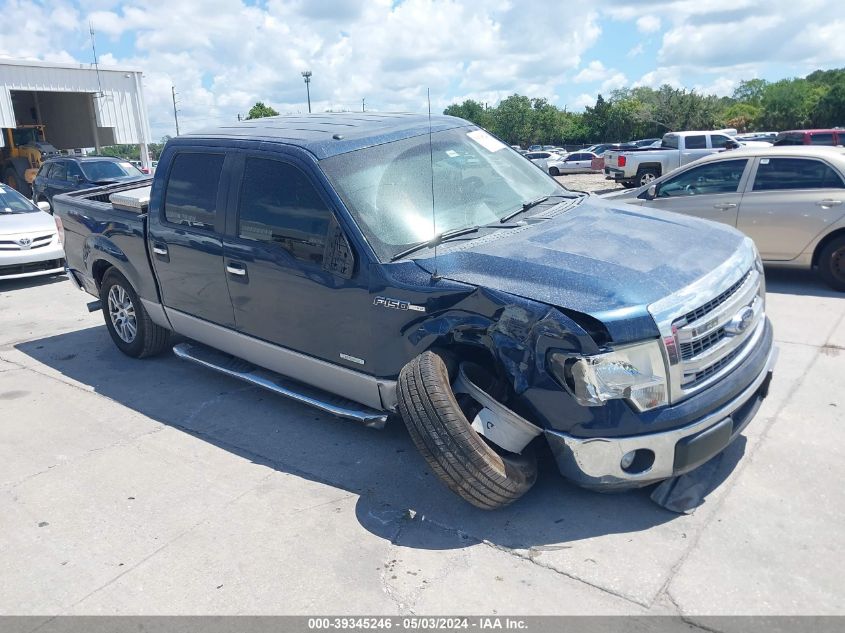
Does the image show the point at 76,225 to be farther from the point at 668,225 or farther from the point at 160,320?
the point at 668,225

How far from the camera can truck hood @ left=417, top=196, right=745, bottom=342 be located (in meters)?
3.17

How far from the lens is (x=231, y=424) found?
4953 mm

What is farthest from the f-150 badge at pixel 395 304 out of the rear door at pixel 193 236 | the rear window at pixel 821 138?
the rear window at pixel 821 138

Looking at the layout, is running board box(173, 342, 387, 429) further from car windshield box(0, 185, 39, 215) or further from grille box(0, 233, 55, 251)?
car windshield box(0, 185, 39, 215)

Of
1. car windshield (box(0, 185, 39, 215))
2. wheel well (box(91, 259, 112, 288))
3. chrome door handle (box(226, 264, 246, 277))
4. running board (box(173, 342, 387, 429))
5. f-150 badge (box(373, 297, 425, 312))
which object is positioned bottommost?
running board (box(173, 342, 387, 429))

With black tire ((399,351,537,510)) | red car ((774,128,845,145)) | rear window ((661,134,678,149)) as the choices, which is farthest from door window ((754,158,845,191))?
rear window ((661,134,678,149))

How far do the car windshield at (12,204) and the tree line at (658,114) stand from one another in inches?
1540

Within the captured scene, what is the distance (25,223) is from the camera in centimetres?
1055

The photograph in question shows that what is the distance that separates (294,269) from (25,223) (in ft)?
27.2

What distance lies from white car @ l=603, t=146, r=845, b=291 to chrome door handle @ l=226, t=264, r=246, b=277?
5746mm

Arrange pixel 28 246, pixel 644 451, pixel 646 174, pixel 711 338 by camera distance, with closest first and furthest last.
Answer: pixel 644 451 < pixel 711 338 < pixel 28 246 < pixel 646 174

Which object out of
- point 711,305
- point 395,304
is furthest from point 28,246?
point 711,305

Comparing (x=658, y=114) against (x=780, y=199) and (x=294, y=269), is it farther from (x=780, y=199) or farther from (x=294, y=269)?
(x=294, y=269)

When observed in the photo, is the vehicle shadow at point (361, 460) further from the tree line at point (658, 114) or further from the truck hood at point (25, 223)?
the tree line at point (658, 114)
